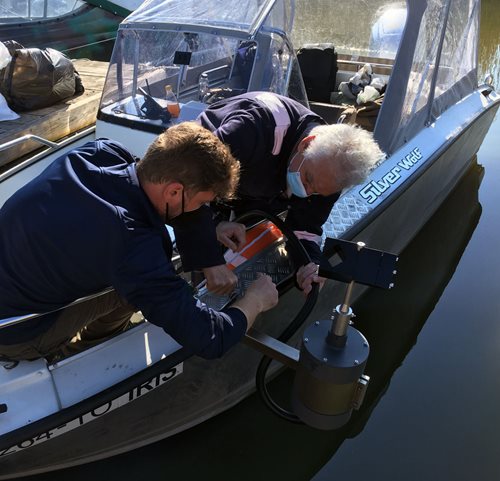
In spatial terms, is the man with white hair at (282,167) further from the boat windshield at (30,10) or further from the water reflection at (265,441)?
the boat windshield at (30,10)

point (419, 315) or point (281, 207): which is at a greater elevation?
point (281, 207)

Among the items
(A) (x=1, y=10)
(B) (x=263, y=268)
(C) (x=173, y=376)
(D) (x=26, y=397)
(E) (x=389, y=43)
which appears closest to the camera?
(D) (x=26, y=397)

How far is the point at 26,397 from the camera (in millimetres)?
1859

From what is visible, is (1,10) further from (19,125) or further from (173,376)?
(173,376)

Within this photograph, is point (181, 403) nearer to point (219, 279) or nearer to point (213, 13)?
point (219, 279)

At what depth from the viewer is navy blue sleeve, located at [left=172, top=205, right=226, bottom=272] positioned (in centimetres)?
202

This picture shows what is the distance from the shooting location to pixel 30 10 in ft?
28.0

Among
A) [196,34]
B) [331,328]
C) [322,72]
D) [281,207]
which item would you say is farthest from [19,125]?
[331,328]

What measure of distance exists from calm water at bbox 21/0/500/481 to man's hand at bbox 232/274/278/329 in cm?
113

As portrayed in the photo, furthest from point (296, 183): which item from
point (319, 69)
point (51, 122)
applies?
point (51, 122)

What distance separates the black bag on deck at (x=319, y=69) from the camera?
195 inches

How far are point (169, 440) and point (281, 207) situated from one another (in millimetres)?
1359

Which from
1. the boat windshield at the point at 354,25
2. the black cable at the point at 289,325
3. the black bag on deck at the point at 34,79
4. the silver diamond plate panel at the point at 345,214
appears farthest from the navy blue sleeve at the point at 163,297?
the black bag on deck at the point at 34,79

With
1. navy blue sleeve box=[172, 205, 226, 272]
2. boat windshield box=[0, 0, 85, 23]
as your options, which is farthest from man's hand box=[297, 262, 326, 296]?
boat windshield box=[0, 0, 85, 23]
